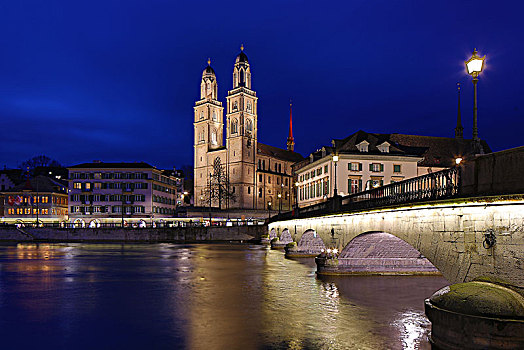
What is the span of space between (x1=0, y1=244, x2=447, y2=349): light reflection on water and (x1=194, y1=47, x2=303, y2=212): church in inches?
3786

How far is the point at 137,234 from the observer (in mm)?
93812

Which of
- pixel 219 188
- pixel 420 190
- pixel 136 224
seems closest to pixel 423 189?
pixel 420 190

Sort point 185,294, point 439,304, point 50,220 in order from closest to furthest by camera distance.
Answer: point 439,304 → point 185,294 → point 50,220

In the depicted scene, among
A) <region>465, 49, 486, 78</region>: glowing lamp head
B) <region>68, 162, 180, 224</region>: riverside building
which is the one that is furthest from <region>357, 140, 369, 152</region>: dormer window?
<region>68, 162, 180, 224</region>: riverside building

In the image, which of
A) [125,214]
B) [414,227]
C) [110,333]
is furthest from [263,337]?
[125,214]

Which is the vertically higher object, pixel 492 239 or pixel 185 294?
pixel 492 239

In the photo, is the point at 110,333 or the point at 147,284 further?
the point at 147,284

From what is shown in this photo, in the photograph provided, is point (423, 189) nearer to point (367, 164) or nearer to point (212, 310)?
point (212, 310)

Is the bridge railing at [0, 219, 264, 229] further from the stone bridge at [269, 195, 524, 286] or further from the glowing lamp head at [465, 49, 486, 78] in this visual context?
the glowing lamp head at [465, 49, 486, 78]

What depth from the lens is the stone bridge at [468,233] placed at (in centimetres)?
1230

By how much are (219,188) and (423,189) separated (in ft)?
373

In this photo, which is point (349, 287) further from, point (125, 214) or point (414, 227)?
point (125, 214)

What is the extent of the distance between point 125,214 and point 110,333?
325ft

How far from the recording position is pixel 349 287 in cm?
2675
